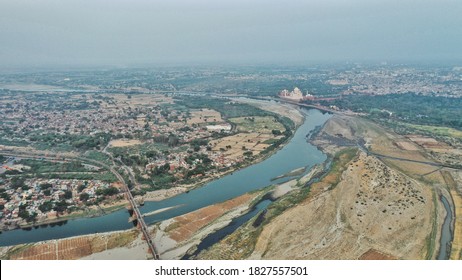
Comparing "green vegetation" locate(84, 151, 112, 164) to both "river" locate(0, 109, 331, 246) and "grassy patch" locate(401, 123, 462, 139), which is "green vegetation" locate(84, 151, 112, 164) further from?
"grassy patch" locate(401, 123, 462, 139)

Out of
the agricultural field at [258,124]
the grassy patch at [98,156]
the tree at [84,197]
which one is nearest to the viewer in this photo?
the tree at [84,197]

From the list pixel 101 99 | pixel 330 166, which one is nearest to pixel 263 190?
pixel 330 166

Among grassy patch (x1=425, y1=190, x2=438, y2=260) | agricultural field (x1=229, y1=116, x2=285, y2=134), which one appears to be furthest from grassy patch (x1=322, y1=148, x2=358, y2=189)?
agricultural field (x1=229, y1=116, x2=285, y2=134)

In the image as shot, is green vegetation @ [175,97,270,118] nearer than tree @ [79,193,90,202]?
No

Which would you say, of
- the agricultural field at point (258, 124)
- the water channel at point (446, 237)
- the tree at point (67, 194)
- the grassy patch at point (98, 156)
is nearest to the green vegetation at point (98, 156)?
the grassy patch at point (98, 156)

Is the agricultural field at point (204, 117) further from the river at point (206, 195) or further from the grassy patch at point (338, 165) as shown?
the grassy patch at point (338, 165)

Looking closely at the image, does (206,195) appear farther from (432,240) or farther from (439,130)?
(439,130)

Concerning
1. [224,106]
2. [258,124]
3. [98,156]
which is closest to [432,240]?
[98,156]

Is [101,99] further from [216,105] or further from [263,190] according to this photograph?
[263,190]
